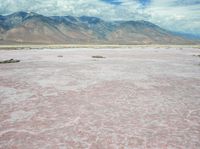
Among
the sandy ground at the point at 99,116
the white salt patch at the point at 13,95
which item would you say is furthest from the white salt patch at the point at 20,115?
the white salt patch at the point at 13,95

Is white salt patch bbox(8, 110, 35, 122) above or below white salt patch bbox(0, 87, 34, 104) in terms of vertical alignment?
below

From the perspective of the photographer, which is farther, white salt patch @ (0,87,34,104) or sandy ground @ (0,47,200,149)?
white salt patch @ (0,87,34,104)

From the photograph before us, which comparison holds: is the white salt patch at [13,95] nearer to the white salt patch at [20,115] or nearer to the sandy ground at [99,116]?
the sandy ground at [99,116]

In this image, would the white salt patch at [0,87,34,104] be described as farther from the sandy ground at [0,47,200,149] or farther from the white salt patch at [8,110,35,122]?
the white salt patch at [8,110,35,122]

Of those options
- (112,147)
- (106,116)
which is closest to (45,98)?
(106,116)

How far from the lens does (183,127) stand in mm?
8391

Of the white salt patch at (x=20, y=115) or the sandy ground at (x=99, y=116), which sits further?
the white salt patch at (x=20, y=115)

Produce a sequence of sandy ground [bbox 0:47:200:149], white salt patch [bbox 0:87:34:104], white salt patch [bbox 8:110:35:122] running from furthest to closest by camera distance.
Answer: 1. white salt patch [bbox 0:87:34:104]
2. white salt patch [bbox 8:110:35:122]
3. sandy ground [bbox 0:47:200:149]

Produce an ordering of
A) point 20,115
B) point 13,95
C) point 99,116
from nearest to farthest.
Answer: point 99,116, point 20,115, point 13,95

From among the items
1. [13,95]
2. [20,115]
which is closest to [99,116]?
[20,115]

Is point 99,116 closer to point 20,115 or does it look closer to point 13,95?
point 20,115

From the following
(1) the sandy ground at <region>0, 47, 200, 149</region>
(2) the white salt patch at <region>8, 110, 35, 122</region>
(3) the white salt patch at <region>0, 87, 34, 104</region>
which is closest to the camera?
(1) the sandy ground at <region>0, 47, 200, 149</region>

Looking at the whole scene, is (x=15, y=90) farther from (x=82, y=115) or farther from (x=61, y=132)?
(x=61, y=132)

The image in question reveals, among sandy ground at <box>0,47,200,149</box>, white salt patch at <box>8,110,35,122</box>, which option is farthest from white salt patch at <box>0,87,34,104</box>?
white salt patch at <box>8,110,35,122</box>
